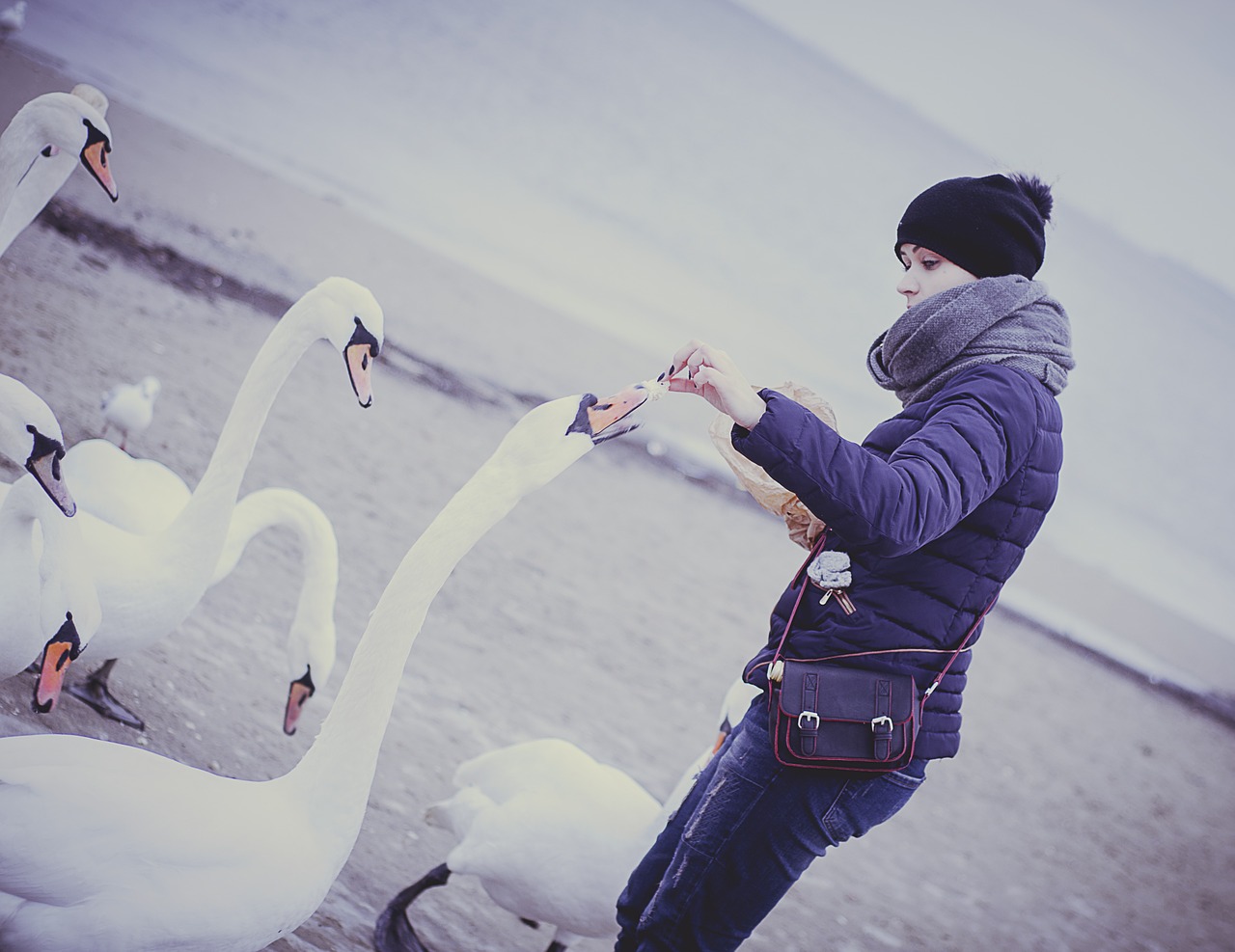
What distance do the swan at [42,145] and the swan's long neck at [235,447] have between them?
658 millimetres

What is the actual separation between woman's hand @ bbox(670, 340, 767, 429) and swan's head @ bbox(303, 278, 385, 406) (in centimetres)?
121

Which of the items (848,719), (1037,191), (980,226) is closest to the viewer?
(848,719)

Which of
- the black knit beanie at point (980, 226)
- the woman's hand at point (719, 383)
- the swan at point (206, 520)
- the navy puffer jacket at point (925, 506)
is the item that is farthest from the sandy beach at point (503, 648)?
the black knit beanie at point (980, 226)

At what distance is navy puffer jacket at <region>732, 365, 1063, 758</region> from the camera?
1.81 metres

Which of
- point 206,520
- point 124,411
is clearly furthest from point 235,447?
point 124,411

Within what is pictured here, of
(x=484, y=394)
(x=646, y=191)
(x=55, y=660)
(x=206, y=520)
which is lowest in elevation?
(x=484, y=394)

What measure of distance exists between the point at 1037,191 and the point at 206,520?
2.34m

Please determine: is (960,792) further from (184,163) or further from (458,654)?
(184,163)

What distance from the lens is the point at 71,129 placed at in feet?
10.9

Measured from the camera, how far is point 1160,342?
40.4 metres

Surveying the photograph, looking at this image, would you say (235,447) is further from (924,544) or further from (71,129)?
(924,544)

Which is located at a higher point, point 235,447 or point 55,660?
point 235,447

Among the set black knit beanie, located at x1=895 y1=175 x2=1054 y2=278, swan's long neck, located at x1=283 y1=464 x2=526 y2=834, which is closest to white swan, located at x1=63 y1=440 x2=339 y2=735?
swan's long neck, located at x1=283 y1=464 x2=526 y2=834

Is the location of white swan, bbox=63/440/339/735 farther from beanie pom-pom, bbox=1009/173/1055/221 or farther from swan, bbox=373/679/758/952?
beanie pom-pom, bbox=1009/173/1055/221
